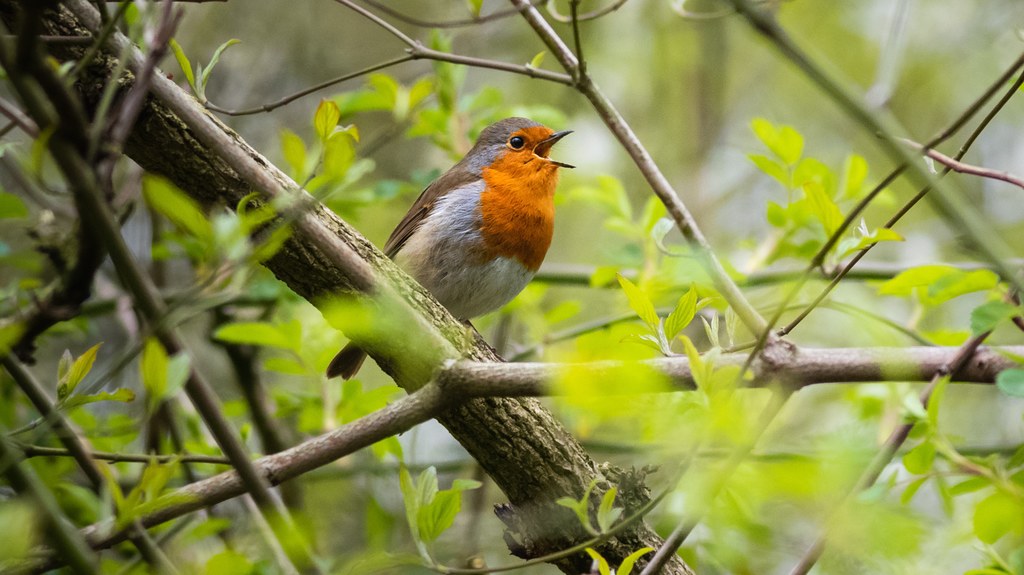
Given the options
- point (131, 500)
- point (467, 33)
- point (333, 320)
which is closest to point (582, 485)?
point (333, 320)

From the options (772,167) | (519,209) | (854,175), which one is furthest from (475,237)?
(854,175)

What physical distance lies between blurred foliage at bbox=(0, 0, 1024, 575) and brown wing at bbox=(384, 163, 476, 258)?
0.45 feet

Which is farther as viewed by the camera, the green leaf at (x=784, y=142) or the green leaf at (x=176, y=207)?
the green leaf at (x=784, y=142)

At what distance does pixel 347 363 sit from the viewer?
12.6 feet

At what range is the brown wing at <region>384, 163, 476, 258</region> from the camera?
403 centimetres

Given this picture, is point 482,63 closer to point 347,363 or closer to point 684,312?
point 684,312

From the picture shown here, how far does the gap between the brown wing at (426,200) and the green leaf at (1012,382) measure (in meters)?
2.66

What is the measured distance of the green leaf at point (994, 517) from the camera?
1715 millimetres

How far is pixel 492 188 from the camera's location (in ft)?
13.1

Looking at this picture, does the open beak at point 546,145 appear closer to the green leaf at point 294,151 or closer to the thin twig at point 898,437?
the thin twig at point 898,437

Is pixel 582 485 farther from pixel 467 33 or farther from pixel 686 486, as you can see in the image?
pixel 467 33

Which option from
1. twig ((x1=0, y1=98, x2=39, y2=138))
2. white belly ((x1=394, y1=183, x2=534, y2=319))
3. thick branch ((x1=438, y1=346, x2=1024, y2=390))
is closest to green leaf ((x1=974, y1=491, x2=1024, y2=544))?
thick branch ((x1=438, y1=346, x2=1024, y2=390))

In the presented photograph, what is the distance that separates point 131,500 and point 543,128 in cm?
333

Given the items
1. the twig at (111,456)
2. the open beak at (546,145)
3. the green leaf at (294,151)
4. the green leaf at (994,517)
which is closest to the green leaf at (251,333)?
the twig at (111,456)
